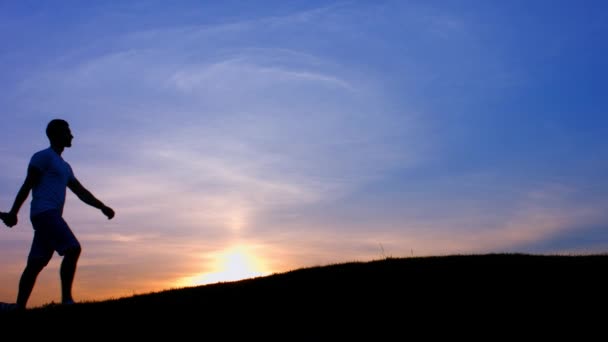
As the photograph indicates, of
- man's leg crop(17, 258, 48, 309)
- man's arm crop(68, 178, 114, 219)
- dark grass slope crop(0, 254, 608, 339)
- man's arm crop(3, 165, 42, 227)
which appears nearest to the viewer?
dark grass slope crop(0, 254, 608, 339)

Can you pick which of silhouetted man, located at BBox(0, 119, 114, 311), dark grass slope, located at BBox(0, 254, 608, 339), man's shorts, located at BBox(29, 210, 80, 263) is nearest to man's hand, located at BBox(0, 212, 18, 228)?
silhouetted man, located at BBox(0, 119, 114, 311)

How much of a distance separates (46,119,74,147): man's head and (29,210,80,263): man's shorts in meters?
1.40

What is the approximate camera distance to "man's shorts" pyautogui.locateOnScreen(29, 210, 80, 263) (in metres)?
12.2

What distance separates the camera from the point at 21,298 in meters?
12.4

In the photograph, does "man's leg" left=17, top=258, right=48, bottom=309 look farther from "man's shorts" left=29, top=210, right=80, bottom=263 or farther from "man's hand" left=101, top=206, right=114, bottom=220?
"man's hand" left=101, top=206, right=114, bottom=220

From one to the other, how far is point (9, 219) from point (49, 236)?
786mm

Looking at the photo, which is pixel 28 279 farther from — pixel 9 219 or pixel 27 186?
pixel 27 186

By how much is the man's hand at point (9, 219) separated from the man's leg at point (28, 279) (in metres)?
0.88

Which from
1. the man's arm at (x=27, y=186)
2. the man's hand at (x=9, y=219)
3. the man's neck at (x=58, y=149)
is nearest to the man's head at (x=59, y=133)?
the man's neck at (x=58, y=149)

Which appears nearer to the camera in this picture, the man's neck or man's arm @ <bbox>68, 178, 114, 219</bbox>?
the man's neck

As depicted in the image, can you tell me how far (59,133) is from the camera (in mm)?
12688

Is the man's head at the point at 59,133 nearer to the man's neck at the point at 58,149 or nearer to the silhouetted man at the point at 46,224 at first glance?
the man's neck at the point at 58,149

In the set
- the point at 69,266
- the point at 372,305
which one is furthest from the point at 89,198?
the point at 372,305

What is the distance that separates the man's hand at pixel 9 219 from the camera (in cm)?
1191
